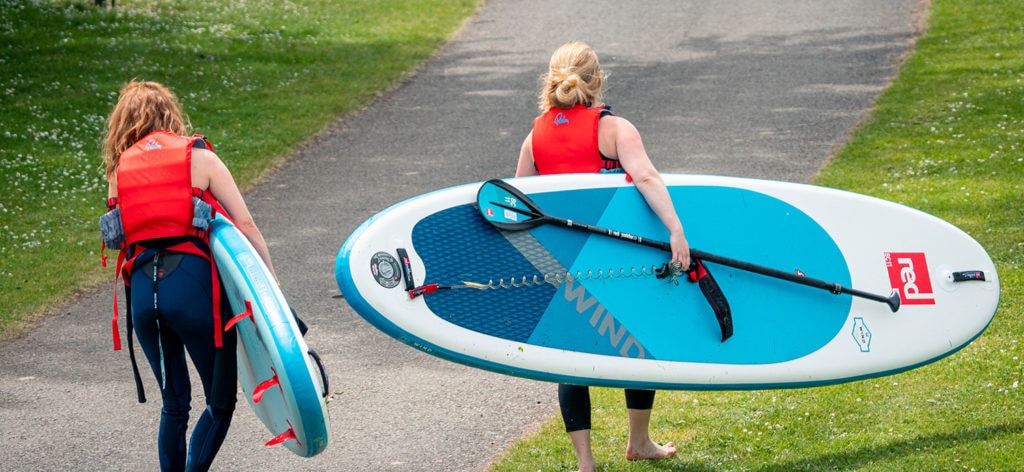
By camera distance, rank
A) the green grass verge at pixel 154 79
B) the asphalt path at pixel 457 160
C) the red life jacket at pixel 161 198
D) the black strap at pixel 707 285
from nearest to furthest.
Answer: the red life jacket at pixel 161 198, the black strap at pixel 707 285, the asphalt path at pixel 457 160, the green grass verge at pixel 154 79

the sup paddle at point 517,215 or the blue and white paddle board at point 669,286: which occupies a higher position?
the sup paddle at point 517,215

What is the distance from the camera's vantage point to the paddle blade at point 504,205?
4.63 meters

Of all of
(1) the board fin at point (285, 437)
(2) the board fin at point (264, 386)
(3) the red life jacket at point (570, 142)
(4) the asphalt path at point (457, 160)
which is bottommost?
(4) the asphalt path at point (457, 160)

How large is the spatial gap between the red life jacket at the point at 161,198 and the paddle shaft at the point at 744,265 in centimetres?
142

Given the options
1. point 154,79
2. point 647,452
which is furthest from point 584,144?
point 154,79

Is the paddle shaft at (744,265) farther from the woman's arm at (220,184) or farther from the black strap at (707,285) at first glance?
the woman's arm at (220,184)

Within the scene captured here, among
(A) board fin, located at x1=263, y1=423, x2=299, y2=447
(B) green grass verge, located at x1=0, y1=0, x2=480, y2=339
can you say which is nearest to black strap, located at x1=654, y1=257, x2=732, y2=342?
(A) board fin, located at x1=263, y1=423, x2=299, y2=447

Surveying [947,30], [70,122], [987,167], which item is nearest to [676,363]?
[987,167]

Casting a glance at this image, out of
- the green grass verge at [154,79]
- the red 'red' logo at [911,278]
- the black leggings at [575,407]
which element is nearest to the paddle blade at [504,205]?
the black leggings at [575,407]

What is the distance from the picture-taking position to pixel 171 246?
4168 mm

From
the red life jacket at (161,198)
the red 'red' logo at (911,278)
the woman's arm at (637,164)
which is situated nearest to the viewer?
the red life jacket at (161,198)

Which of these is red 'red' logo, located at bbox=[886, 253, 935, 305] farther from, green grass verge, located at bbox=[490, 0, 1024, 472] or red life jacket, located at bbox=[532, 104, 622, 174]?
red life jacket, located at bbox=[532, 104, 622, 174]

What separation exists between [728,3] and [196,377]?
13024 millimetres

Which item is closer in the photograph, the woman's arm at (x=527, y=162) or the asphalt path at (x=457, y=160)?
the woman's arm at (x=527, y=162)
